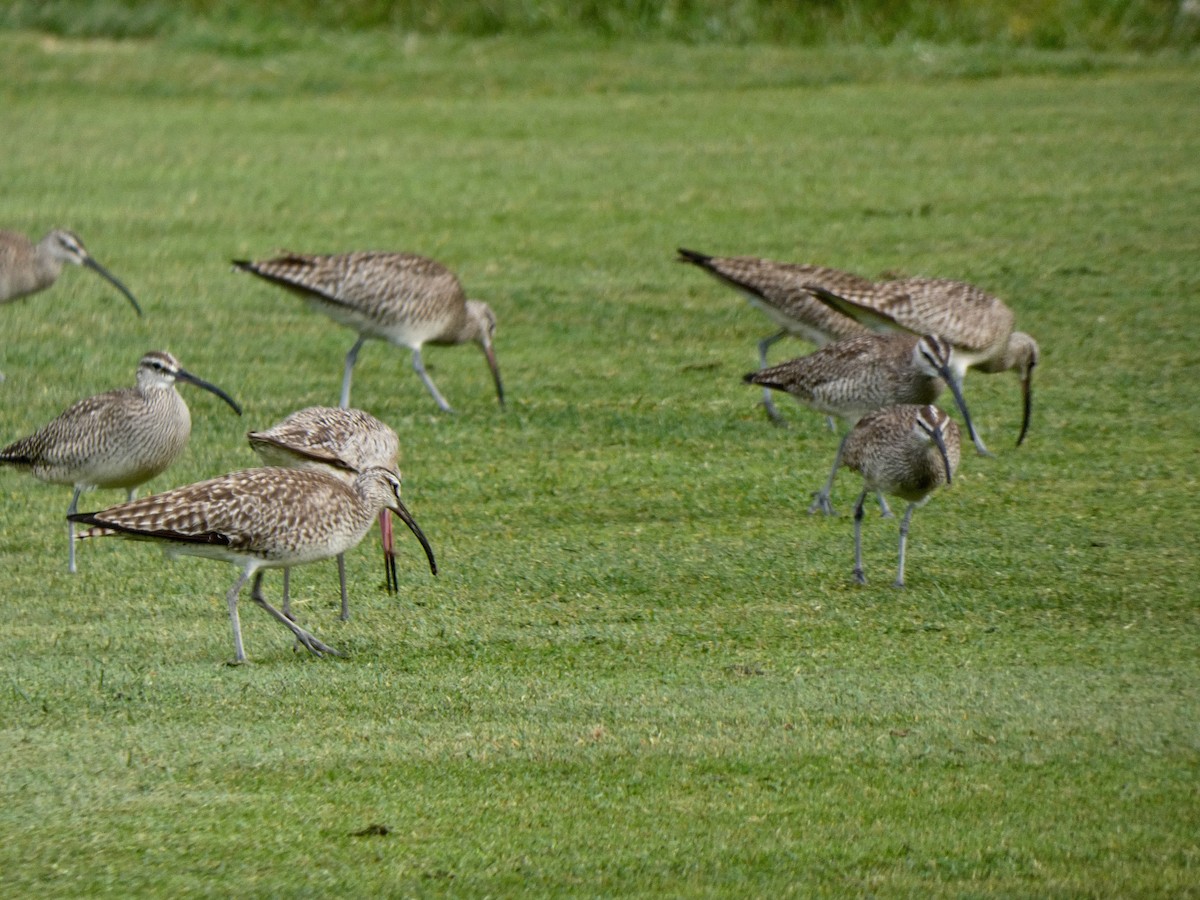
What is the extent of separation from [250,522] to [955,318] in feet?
19.1

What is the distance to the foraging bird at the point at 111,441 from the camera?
9.73 m

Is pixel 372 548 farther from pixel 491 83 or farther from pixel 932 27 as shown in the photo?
pixel 932 27

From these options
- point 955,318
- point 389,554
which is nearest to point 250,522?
point 389,554

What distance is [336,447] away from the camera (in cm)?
936

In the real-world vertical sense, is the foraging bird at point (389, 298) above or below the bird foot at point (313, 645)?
above

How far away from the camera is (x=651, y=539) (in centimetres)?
988

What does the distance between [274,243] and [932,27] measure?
10.8m

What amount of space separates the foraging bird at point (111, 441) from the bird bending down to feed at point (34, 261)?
4915 mm

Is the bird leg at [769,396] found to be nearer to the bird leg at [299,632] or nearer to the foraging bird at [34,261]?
the bird leg at [299,632]

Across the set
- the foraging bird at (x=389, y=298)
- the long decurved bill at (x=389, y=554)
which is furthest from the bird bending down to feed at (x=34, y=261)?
the long decurved bill at (x=389, y=554)

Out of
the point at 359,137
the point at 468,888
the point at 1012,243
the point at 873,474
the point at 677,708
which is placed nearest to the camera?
the point at 468,888

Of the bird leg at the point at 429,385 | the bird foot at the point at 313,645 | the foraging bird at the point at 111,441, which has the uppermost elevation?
the foraging bird at the point at 111,441

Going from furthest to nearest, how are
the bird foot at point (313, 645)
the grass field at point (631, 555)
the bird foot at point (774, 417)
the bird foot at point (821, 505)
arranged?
the bird foot at point (774, 417) → the bird foot at point (821, 505) → the bird foot at point (313, 645) → the grass field at point (631, 555)

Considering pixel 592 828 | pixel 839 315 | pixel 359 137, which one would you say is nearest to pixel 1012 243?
pixel 839 315
